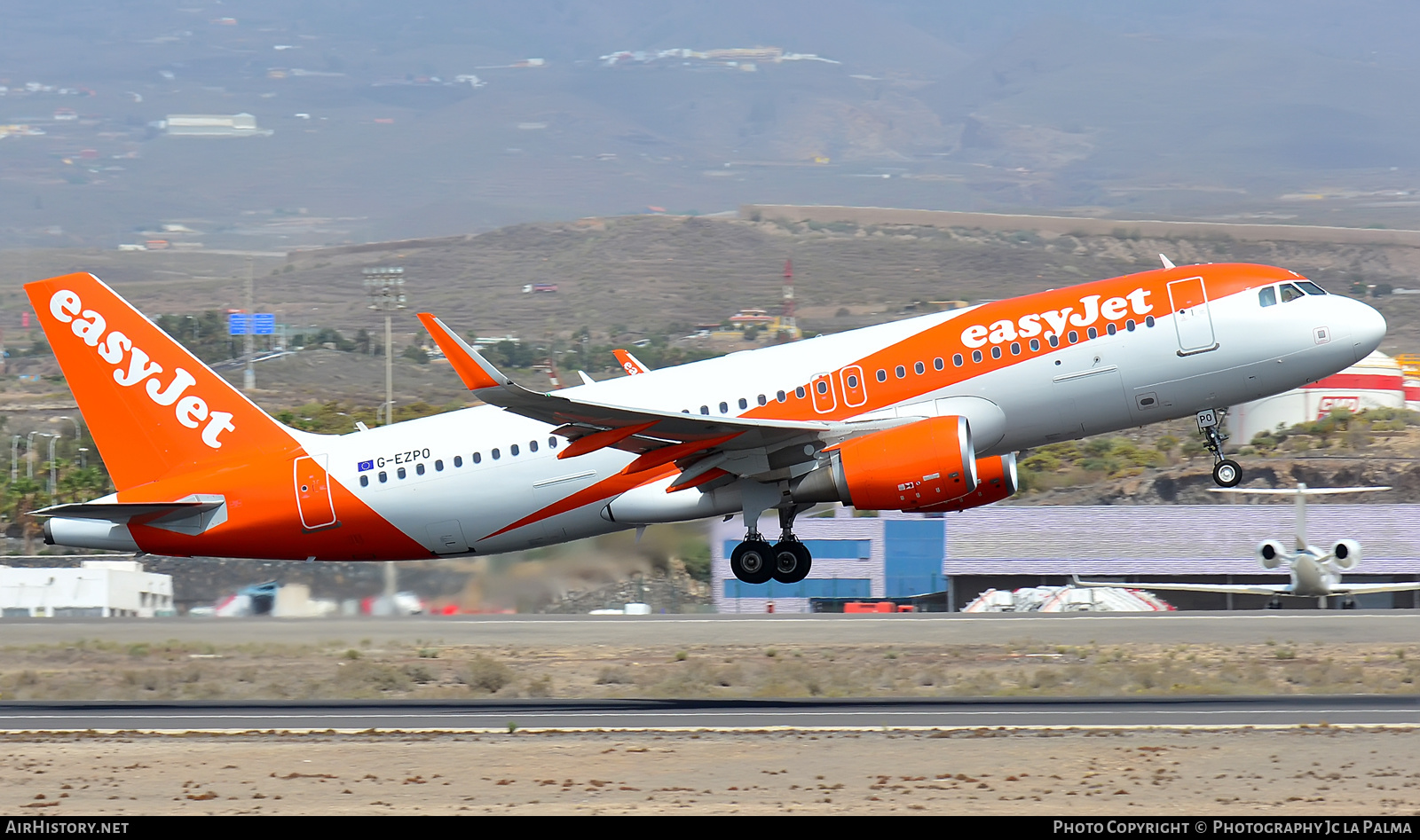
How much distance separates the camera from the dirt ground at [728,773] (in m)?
22.3

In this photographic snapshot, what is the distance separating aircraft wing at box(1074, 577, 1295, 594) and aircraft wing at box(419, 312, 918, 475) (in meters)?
35.1

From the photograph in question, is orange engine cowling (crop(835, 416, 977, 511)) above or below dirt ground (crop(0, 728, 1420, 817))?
above

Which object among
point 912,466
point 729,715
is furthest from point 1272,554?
point 912,466

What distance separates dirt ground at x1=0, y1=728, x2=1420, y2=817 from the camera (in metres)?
22.3

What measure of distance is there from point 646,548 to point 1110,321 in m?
17.1

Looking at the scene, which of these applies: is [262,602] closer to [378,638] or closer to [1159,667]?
[378,638]

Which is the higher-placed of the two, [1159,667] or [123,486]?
[123,486]

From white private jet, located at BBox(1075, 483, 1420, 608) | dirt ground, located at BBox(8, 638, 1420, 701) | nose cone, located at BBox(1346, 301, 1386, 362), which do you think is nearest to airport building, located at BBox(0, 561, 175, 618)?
dirt ground, located at BBox(8, 638, 1420, 701)

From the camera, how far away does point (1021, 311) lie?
3123 centimetres

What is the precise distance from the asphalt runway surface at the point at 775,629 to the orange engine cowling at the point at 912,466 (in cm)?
2112

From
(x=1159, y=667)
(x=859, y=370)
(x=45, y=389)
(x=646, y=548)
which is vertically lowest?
(x=1159, y=667)

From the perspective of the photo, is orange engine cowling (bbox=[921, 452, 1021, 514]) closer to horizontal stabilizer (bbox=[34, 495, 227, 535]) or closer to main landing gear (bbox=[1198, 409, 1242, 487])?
main landing gear (bbox=[1198, 409, 1242, 487])
